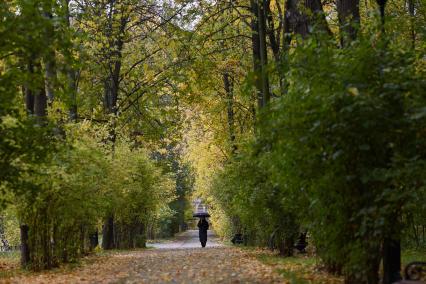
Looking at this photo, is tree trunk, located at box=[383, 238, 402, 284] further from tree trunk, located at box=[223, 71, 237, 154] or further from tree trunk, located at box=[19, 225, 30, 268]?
tree trunk, located at box=[223, 71, 237, 154]

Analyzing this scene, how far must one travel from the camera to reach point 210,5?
63.1 feet

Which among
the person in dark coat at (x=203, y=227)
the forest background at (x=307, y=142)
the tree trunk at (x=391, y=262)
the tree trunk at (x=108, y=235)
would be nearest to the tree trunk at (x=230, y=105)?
the person in dark coat at (x=203, y=227)

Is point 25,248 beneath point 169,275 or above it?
above

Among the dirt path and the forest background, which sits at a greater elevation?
the forest background

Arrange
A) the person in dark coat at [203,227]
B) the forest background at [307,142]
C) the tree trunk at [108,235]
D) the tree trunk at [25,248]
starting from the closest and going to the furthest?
the forest background at [307,142], the tree trunk at [25,248], the tree trunk at [108,235], the person in dark coat at [203,227]

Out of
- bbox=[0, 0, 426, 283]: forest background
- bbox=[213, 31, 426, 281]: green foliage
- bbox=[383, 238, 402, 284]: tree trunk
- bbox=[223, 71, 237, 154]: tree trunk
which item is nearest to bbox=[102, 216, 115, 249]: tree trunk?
bbox=[223, 71, 237, 154]: tree trunk

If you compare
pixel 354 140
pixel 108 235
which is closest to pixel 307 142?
pixel 354 140

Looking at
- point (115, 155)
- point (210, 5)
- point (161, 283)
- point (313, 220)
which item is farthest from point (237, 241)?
point (313, 220)

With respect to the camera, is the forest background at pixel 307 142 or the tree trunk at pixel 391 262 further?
the tree trunk at pixel 391 262

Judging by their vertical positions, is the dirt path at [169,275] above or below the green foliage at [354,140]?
below

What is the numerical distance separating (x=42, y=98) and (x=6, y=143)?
7.60 meters

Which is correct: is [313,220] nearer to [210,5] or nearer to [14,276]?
[14,276]

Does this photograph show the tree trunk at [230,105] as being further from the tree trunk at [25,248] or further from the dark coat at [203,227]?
the tree trunk at [25,248]

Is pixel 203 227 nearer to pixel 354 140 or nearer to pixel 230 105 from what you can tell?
pixel 230 105
